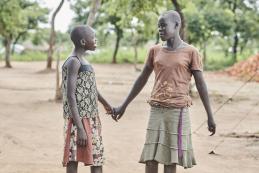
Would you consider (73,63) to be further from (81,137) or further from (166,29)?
(166,29)

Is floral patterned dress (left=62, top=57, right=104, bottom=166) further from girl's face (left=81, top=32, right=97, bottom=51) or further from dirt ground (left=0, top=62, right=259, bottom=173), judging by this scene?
dirt ground (left=0, top=62, right=259, bottom=173)

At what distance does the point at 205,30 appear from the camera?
3403 cm

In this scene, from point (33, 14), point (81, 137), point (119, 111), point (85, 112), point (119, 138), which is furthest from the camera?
point (33, 14)

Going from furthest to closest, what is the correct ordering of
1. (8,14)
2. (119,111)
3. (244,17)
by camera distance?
(244,17) < (8,14) < (119,111)

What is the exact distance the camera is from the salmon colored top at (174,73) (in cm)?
408

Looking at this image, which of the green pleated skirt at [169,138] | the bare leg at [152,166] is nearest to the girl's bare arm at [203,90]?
the green pleated skirt at [169,138]

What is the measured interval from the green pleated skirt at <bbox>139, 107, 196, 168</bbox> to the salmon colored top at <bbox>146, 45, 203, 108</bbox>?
74 millimetres

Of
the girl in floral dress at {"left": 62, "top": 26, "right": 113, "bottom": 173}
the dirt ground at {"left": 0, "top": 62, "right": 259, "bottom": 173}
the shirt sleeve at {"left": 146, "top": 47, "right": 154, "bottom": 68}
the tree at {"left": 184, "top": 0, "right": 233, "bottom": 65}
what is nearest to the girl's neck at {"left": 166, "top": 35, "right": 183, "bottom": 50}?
the shirt sleeve at {"left": 146, "top": 47, "right": 154, "bottom": 68}

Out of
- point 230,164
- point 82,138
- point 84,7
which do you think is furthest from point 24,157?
point 84,7

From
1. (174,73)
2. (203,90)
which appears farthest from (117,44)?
(174,73)

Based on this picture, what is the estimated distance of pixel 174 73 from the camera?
161 inches

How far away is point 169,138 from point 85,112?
652 mm

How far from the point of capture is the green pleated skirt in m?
4.11

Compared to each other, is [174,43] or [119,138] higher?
[174,43]
